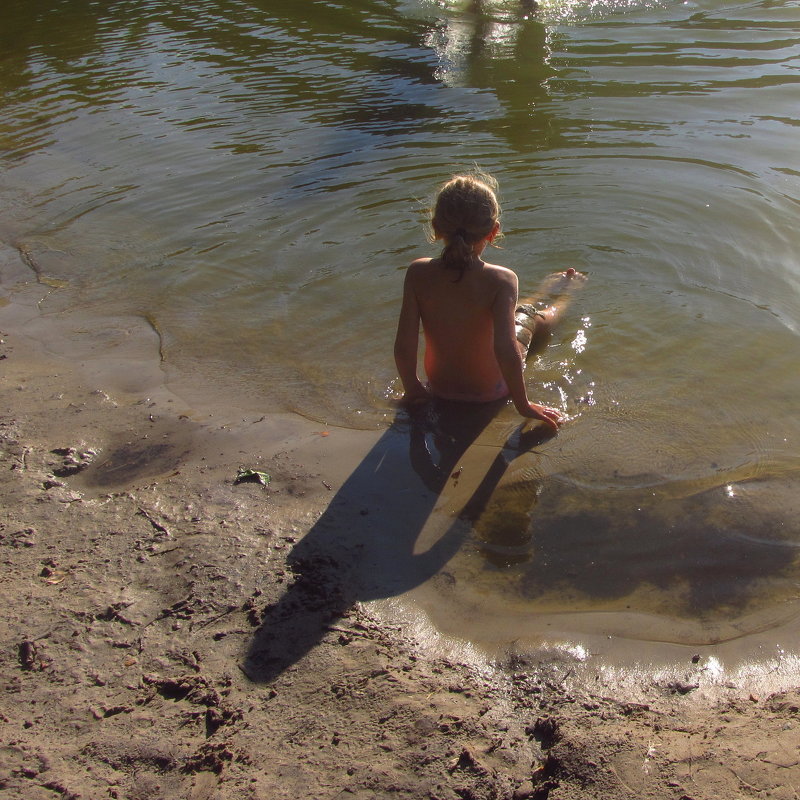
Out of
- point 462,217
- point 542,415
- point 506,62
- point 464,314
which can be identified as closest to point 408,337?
point 464,314

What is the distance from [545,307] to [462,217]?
1822 mm

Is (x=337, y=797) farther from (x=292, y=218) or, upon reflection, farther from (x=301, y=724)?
(x=292, y=218)

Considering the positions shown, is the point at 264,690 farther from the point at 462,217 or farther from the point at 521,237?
the point at 521,237

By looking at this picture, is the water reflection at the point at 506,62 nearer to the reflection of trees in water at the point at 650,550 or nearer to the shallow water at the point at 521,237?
the shallow water at the point at 521,237

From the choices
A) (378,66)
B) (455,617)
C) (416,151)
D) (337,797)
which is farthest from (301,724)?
(378,66)

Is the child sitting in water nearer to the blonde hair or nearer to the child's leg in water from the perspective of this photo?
the blonde hair

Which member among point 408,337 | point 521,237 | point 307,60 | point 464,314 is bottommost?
point 521,237

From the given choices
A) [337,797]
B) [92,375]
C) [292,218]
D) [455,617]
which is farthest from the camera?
[292,218]

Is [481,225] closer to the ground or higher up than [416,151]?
higher up

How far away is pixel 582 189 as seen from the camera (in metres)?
7.25

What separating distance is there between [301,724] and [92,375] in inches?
120

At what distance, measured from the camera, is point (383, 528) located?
139 inches

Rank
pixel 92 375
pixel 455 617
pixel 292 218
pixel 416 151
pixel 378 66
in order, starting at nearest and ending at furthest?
pixel 455 617 → pixel 92 375 → pixel 292 218 → pixel 416 151 → pixel 378 66

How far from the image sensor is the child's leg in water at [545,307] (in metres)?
5.10
